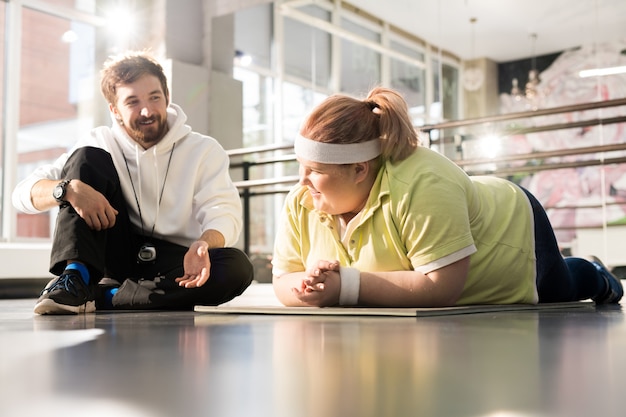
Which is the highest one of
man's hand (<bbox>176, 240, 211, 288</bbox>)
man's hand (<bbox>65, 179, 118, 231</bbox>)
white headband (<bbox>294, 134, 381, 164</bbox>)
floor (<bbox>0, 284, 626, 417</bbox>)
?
white headband (<bbox>294, 134, 381, 164</bbox>)

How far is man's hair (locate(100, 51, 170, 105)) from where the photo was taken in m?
2.16

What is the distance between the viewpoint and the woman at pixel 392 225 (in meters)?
1.57

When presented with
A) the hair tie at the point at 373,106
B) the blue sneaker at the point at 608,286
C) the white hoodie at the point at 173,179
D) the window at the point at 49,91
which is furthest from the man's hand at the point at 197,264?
the window at the point at 49,91

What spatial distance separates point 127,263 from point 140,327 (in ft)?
2.84

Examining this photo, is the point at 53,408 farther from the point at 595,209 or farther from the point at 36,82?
the point at 36,82

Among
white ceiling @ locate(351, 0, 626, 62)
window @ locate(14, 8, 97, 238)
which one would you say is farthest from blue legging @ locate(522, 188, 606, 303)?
window @ locate(14, 8, 97, 238)

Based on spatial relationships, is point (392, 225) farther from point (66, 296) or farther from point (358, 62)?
point (358, 62)

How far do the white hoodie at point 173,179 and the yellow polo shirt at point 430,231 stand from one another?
44cm

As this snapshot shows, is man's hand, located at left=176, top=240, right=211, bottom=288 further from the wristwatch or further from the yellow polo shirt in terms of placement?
the wristwatch

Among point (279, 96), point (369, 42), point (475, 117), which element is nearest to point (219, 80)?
point (279, 96)

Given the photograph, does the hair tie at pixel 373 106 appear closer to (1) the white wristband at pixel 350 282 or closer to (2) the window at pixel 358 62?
(1) the white wristband at pixel 350 282

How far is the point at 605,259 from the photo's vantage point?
432 cm

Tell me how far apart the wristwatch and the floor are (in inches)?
27.7

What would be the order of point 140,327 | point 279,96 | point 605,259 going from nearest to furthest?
1. point 140,327
2. point 605,259
3. point 279,96
